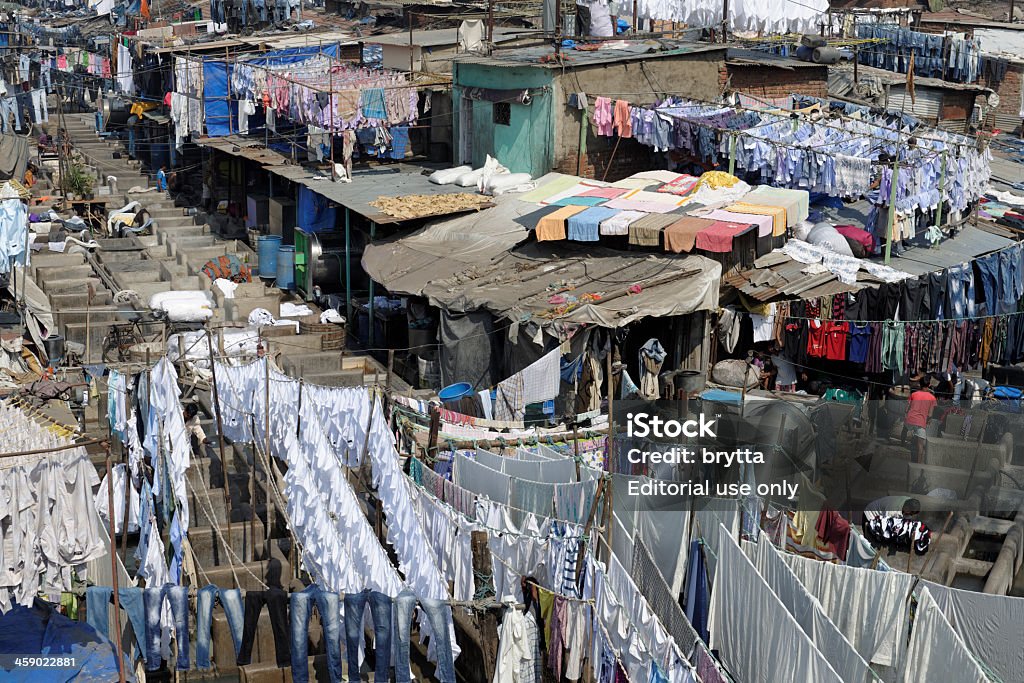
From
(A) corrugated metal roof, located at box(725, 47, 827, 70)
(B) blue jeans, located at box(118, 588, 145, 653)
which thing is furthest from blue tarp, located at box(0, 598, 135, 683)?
(A) corrugated metal roof, located at box(725, 47, 827, 70)

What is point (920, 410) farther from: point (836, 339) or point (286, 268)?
point (286, 268)

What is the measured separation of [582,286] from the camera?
62.6ft

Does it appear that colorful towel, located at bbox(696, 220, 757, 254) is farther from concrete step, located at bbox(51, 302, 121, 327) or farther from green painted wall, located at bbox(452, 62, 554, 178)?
concrete step, located at bbox(51, 302, 121, 327)

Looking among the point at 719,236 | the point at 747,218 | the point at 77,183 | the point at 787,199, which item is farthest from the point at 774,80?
the point at 77,183

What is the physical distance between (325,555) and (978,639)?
21.3 feet

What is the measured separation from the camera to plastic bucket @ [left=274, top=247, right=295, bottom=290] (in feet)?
83.7

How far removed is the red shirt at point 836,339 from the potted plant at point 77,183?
64.8 feet

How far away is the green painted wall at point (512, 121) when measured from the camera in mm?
22656

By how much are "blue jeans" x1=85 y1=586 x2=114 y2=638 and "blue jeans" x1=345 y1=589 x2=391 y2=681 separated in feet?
7.64

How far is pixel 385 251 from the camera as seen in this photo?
21734mm

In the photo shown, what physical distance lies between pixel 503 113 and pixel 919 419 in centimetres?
982

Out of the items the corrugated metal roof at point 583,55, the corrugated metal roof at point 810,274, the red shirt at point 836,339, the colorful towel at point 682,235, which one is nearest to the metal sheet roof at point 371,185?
the corrugated metal roof at point 583,55

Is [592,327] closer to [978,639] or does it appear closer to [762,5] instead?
[978,639]

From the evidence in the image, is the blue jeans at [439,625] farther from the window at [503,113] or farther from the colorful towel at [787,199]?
the window at [503,113]
